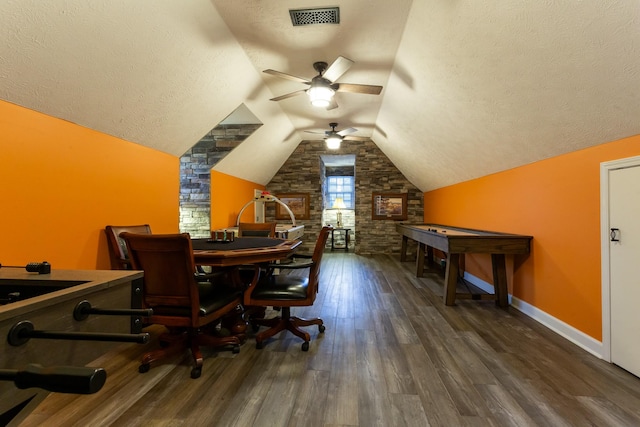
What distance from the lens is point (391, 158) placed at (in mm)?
6805

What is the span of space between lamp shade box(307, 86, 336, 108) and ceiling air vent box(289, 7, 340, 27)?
59cm

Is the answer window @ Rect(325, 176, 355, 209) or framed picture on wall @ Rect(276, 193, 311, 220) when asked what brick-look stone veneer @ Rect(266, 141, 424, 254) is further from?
window @ Rect(325, 176, 355, 209)

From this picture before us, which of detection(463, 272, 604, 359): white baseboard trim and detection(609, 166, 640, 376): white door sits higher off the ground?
detection(609, 166, 640, 376): white door

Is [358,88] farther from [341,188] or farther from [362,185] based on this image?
[341,188]

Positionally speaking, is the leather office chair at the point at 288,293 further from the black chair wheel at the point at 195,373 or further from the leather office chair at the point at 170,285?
the black chair wheel at the point at 195,373

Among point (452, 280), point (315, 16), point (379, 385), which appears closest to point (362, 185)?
point (452, 280)

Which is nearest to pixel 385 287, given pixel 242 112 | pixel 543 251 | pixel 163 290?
pixel 543 251

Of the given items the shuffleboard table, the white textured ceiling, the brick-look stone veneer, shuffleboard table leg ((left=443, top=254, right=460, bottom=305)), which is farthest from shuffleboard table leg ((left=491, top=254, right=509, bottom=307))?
the brick-look stone veneer

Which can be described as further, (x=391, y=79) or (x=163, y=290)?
(x=391, y=79)

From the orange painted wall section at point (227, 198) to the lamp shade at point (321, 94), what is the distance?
2.39 m

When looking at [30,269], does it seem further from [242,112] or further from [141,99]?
[242,112]

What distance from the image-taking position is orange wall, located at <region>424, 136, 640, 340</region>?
7.36ft

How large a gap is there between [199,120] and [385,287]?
3.38m

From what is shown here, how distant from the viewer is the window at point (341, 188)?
28.4 feet
